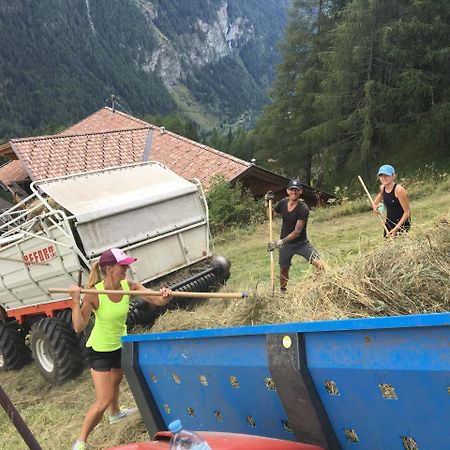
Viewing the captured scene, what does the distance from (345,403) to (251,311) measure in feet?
4.42

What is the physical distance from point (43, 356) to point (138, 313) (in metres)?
1.54

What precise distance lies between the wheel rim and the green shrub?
35.1 feet

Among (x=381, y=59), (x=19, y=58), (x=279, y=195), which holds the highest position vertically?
(x=19, y=58)

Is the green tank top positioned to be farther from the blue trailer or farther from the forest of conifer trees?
the forest of conifer trees

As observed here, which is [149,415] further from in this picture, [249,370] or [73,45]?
[73,45]

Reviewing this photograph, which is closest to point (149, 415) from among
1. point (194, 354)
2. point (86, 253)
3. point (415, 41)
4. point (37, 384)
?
point (194, 354)

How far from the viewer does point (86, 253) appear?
614cm

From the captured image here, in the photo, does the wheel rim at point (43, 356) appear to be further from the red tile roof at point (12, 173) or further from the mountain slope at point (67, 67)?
the mountain slope at point (67, 67)

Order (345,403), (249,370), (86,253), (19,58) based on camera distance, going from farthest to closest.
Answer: (19,58), (86,253), (249,370), (345,403)

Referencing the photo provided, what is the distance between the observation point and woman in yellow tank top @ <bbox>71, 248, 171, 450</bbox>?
414 cm

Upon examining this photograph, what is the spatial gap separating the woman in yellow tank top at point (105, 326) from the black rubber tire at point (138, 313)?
1536 millimetres

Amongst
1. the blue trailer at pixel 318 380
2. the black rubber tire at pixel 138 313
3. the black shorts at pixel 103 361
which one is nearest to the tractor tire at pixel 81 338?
the black rubber tire at pixel 138 313

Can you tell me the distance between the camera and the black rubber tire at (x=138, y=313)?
19.3ft

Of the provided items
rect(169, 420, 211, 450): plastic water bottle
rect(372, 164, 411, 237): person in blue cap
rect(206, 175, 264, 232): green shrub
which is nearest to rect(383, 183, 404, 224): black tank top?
rect(372, 164, 411, 237): person in blue cap
